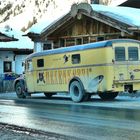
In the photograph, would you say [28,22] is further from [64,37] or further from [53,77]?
[53,77]

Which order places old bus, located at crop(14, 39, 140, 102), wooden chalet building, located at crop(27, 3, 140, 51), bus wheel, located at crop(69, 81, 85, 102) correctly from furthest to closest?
wooden chalet building, located at crop(27, 3, 140, 51) → bus wheel, located at crop(69, 81, 85, 102) → old bus, located at crop(14, 39, 140, 102)

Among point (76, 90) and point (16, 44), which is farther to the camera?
point (16, 44)

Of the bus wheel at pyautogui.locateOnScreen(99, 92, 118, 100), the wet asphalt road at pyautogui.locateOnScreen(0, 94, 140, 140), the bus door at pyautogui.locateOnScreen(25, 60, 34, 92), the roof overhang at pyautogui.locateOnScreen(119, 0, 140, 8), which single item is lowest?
the wet asphalt road at pyautogui.locateOnScreen(0, 94, 140, 140)

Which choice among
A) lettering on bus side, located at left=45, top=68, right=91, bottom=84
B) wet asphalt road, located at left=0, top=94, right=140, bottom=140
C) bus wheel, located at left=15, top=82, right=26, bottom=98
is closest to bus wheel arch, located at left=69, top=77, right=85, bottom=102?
lettering on bus side, located at left=45, top=68, right=91, bottom=84

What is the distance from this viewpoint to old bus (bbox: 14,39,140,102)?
21.4 meters

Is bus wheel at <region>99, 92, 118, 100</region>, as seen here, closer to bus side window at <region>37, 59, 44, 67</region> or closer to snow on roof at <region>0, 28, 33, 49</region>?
bus side window at <region>37, 59, 44, 67</region>

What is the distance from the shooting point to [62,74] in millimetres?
23797

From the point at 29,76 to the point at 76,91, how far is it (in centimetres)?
455

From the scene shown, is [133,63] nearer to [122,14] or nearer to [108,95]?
[108,95]

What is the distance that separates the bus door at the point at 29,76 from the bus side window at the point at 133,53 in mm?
6070

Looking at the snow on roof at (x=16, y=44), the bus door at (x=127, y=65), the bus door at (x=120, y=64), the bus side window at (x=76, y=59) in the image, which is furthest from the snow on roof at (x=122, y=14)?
the snow on roof at (x=16, y=44)

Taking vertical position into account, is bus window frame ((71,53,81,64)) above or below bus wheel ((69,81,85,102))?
above

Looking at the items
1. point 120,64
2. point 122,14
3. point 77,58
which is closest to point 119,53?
point 120,64

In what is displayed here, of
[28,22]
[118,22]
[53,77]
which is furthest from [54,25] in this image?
[28,22]
